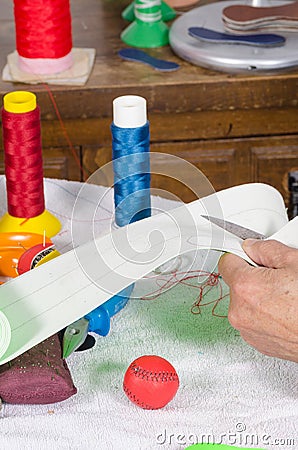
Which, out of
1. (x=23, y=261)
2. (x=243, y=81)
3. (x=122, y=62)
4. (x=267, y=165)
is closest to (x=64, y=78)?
(x=122, y=62)

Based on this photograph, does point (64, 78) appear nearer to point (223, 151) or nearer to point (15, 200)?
point (223, 151)

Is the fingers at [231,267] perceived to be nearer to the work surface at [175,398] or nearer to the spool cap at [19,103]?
the work surface at [175,398]

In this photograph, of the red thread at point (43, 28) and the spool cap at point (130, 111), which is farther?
the red thread at point (43, 28)

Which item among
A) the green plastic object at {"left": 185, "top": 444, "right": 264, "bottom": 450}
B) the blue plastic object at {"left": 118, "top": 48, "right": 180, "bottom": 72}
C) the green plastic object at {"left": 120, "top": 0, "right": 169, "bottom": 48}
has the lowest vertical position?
the blue plastic object at {"left": 118, "top": 48, "right": 180, "bottom": 72}

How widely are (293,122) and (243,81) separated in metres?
0.18

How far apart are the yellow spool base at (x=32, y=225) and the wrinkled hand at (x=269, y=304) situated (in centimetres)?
43

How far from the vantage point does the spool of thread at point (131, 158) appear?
1.40 metres

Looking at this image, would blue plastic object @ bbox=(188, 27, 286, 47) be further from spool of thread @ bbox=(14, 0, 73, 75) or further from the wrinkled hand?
the wrinkled hand

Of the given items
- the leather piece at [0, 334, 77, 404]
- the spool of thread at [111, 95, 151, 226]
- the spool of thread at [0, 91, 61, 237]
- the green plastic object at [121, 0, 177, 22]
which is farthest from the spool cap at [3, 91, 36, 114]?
the green plastic object at [121, 0, 177, 22]

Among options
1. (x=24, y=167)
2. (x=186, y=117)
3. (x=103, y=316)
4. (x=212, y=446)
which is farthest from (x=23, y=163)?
(x=186, y=117)

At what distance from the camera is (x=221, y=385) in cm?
120

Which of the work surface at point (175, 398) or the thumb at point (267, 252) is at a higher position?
the thumb at point (267, 252)

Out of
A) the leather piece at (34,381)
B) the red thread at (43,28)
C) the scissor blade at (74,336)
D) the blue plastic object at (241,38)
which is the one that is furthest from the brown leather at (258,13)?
the leather piece at (34,381)

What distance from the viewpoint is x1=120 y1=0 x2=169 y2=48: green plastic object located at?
221 centimetres
